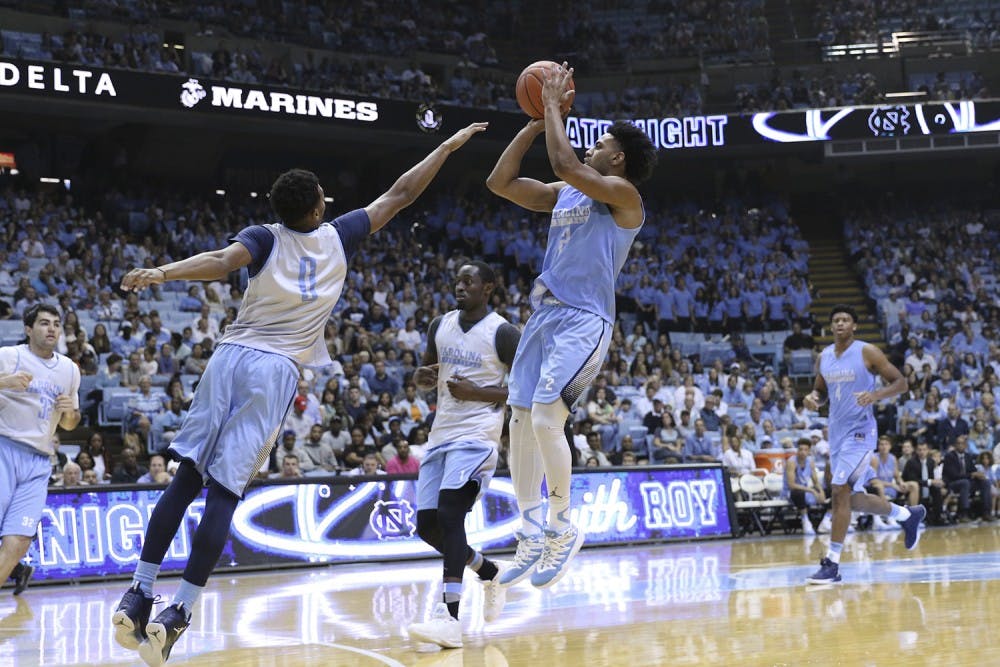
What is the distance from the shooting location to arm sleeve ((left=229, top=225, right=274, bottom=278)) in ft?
18.2

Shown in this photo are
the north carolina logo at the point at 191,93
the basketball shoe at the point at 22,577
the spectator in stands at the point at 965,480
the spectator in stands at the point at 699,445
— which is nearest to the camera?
the basketball shoe at the point at 22,577

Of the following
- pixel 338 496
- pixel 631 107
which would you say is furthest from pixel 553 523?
pixel 631 107

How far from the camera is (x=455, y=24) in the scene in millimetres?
28281

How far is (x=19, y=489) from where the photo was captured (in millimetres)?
7469

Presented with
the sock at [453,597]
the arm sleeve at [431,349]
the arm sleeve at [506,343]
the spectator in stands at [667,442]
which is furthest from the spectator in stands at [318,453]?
the sock at [453,597]

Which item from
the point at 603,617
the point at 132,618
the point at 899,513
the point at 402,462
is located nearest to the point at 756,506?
the point at 402,462

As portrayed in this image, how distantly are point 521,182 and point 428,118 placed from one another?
16.4m

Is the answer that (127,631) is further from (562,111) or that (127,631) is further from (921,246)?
(921,246)

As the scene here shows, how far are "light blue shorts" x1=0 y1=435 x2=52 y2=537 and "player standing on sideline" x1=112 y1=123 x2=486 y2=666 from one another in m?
2.33

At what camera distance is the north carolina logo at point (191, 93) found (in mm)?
20397

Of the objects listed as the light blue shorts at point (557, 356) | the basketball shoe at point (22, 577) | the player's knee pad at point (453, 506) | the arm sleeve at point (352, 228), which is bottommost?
the basketball shoe at point (22, 577)

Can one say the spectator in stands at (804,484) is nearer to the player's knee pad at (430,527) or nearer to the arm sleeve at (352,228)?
the player's knee pad at (430,527)

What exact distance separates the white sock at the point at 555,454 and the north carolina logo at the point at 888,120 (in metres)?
21.1

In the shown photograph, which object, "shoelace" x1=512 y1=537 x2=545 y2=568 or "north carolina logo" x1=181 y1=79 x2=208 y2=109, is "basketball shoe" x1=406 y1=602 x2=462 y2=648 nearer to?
"shoelace" x1=512 y1=537 x2=545 y2=568
